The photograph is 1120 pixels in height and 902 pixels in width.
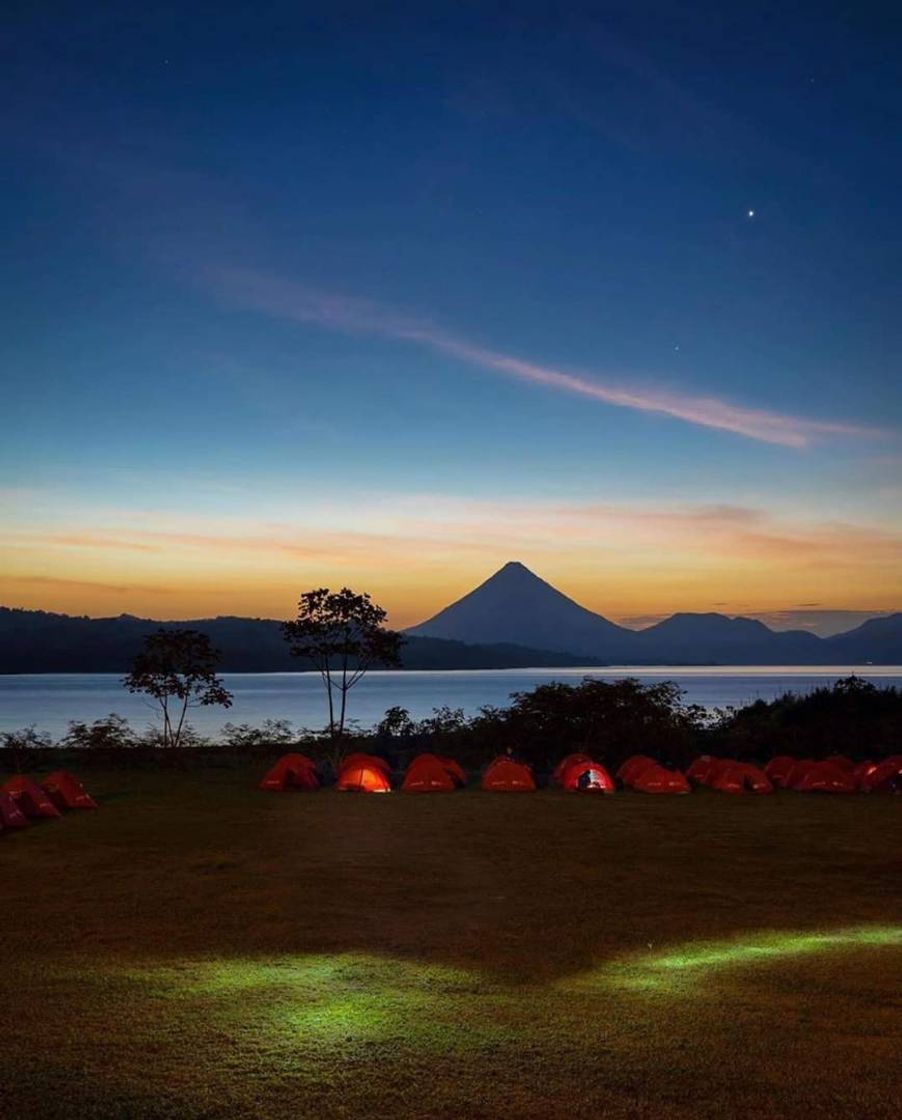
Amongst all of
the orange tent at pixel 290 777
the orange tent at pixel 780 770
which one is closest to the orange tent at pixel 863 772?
the orange tent at pixel 780 770

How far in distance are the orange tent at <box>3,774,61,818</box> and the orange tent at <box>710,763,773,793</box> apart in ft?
42.7

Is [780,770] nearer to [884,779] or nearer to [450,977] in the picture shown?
[884,779]

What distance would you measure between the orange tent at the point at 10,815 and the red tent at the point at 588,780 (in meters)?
10.8

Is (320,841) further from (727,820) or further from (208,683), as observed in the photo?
(208,683)

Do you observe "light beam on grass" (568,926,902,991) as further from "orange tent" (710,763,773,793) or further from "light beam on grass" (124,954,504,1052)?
"orange tent" (710,763,773,793)

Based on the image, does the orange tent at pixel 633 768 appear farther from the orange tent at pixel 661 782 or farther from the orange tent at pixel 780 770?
the orange tent at pixel 780 770

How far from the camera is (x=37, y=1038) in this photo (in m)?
6.34

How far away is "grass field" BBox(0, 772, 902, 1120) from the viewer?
559cm

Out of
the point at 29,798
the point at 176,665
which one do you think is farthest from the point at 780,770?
the point at 176,665

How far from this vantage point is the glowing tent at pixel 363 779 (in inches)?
828

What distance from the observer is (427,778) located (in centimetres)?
2122

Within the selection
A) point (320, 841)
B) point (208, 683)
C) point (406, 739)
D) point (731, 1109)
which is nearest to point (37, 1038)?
point (731, 1109)

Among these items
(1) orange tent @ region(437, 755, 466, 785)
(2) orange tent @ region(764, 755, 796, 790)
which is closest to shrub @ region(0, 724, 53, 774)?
(1) orange tent @ region(437, 755, 466, 785)

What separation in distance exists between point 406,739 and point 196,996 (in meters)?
24.1
